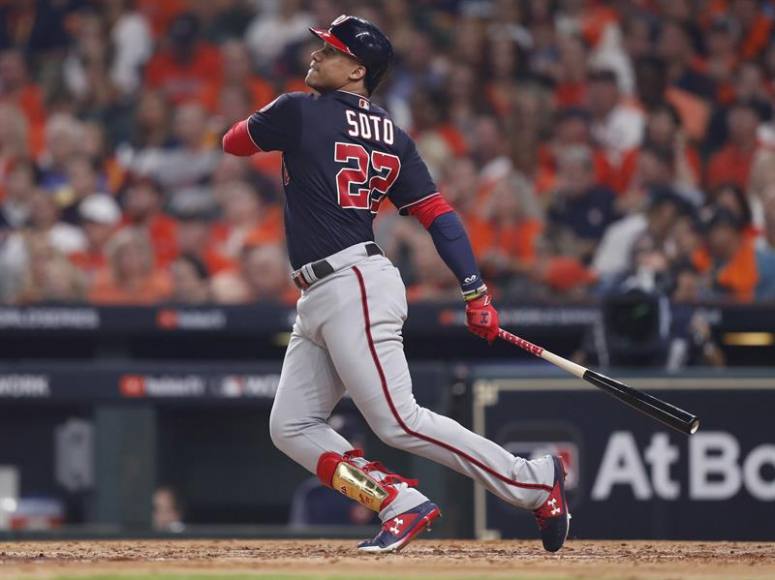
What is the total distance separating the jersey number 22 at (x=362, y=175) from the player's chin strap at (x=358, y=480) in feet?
2.89

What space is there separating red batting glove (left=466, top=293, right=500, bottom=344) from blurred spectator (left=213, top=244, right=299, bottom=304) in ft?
12.8

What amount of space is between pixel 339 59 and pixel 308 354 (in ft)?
3.39

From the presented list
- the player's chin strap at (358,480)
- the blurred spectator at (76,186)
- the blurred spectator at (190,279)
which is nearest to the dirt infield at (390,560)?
the player's chin strap at (358,480)

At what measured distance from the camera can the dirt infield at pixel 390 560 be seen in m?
4.79

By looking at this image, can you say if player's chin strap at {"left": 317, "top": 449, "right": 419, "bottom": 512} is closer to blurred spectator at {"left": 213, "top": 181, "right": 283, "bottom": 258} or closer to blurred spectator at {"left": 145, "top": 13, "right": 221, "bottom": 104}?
blurred spectator at {"left": 213, "top": 181, "right": 283, "bottom": 258}

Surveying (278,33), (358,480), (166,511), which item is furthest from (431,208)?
(278,33)

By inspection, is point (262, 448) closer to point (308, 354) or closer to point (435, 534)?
point (435, 534)

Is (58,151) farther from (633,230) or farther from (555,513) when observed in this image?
(555,513)

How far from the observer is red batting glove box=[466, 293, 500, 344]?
5406mm

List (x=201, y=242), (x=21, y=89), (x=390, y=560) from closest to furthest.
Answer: (x=390, y=560)
(x=201, y=242)
(x=21, y=89)

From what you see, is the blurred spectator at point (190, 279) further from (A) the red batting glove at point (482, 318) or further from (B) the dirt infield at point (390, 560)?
(A) the red batting glove at point (482, 318)

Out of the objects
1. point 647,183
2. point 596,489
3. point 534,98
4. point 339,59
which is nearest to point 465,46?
point 534,98

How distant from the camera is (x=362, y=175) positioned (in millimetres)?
5324

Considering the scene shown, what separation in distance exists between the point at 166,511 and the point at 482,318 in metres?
3.59
